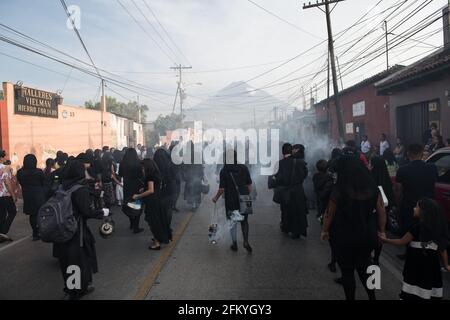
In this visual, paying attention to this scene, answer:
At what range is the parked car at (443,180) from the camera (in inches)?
209

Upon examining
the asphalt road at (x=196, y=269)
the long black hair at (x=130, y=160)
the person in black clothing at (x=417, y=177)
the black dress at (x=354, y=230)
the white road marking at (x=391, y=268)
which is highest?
the long black hair at (x=130, y=160)

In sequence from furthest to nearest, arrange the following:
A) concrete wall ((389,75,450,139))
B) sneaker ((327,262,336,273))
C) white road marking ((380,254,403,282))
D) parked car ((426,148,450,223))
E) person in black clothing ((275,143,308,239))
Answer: concrete wall ((389,75,450,139)) → person in black clothing ((275,143,308,239)) → parked car ((426,148,450,223)) → sneaker ((327,262,336,273)) → white road marking ((380,254,403,282))

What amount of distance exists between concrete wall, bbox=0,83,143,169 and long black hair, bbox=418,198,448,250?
1408 centimetres

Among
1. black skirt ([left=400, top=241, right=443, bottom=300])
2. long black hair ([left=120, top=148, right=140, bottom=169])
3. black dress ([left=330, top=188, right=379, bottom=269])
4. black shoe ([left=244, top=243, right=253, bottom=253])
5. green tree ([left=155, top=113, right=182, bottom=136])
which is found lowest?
black shoe ([left=244, top=243, right=253, bottom=253])

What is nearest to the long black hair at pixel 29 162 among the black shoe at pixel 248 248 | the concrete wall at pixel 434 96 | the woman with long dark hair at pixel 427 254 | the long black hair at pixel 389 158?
the black shoe at pixel 248 248

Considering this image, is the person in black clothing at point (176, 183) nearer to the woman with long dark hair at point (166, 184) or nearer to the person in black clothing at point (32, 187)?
the woman with long dark hair at point (166, 184)

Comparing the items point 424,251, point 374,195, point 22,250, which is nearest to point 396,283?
point 424,251

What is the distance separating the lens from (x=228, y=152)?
20.7ft

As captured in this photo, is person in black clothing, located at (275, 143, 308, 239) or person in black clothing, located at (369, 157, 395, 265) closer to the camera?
person in black clothing, located at (369, 157, 395, 265)

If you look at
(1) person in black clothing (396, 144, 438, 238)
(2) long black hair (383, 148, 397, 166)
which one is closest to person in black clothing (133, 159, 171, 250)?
(1) person in black clothing (396, 144, 438, 238)

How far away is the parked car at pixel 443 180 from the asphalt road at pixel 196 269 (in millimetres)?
953

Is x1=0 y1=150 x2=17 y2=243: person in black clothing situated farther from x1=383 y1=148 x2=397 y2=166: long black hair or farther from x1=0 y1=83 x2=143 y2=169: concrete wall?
x1=383 y1=148 x2=397 y2=166: long black hair

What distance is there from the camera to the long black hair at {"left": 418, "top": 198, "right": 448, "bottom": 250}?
3.46 m

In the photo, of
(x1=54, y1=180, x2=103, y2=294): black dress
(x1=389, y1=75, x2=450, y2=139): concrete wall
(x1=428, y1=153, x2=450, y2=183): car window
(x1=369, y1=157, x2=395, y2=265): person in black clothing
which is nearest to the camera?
(x1=54, y1=180, x2=103, y2=294): black dress
